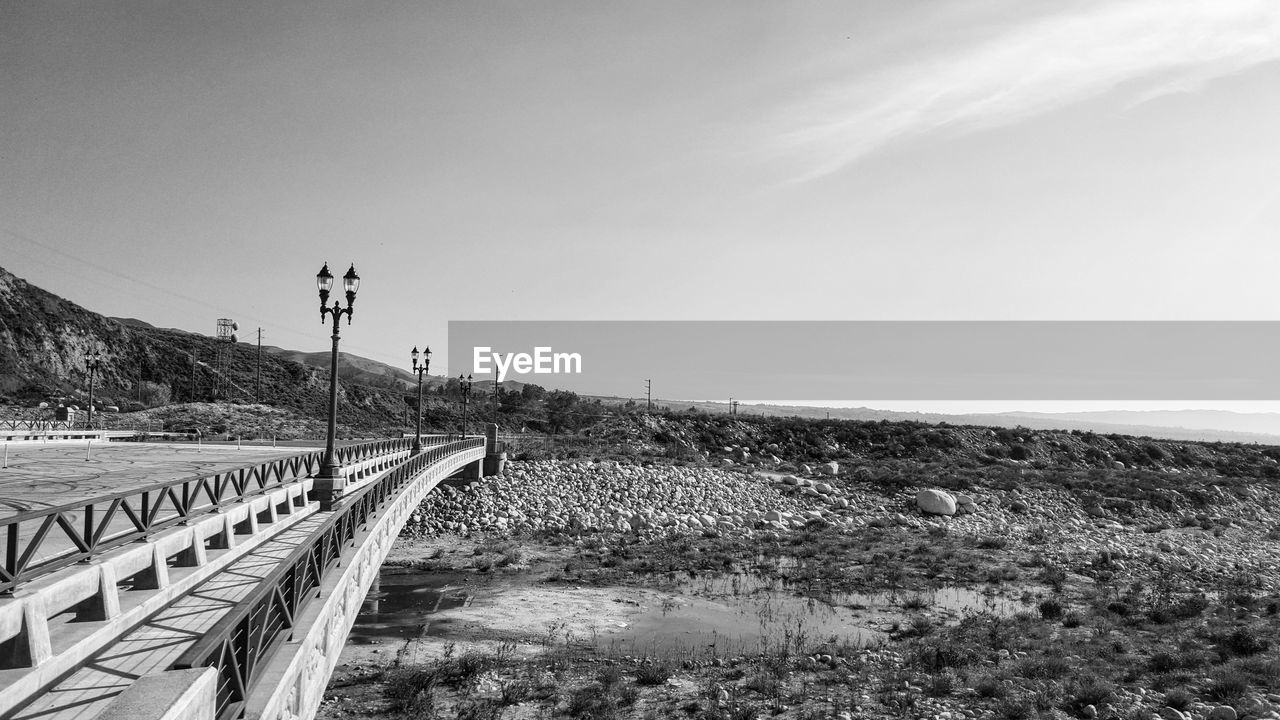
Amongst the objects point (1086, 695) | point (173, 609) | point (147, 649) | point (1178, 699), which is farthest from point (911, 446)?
point (147, 649)

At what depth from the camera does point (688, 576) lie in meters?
24.6

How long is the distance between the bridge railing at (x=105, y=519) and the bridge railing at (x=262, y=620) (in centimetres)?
178

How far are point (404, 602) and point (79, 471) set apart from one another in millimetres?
9531

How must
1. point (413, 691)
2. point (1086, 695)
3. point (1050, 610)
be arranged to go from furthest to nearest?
1. point (1050, 610)
2. point (413, 691)
3. point (1086, 695)

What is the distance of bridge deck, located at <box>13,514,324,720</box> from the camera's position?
5207 millimetres

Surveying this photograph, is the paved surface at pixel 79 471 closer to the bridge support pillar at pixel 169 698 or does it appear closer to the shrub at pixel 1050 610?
the bridge support pillar at pixel 169 698

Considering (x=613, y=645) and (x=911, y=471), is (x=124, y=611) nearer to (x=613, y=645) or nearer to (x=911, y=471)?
(x=613, y=645)

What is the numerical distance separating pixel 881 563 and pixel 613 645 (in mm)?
13760

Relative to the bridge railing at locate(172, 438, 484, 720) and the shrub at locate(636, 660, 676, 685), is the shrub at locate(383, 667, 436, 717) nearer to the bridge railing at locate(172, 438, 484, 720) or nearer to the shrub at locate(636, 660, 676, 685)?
the bridge railing at locate(172, 438, 484, 720)

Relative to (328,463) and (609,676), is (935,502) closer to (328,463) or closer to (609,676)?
(609,676)

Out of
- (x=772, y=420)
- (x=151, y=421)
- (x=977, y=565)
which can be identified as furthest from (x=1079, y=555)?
(x=151, y=421)

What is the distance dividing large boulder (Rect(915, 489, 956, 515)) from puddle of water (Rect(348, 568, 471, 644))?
2700 cm

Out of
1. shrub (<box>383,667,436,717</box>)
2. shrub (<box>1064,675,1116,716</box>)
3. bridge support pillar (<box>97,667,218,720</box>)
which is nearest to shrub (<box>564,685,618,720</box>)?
shrub (<box>383,667,436,717</box>)

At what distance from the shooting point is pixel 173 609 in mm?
8008
